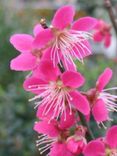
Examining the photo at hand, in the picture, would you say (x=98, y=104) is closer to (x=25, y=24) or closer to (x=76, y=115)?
(x=76, y=115)

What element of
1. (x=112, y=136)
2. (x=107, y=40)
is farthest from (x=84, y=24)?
(x=107, y=40)

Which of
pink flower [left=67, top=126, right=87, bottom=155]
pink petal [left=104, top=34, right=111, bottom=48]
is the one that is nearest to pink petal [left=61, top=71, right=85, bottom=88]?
pink flower [left=67, top=126, right=87, bottom=155]

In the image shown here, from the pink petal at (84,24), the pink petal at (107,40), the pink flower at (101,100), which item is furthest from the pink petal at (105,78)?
the pink petal at (107,40)

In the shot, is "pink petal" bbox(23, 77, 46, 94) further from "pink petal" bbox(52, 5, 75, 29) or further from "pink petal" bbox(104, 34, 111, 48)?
"pink petal" bbox(104, 34, 111, 48)

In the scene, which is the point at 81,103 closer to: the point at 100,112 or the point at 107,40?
the point at 100,112

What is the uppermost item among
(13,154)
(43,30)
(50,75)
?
(43,30)

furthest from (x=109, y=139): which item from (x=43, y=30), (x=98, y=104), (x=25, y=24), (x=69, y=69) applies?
(x=25, y=24)

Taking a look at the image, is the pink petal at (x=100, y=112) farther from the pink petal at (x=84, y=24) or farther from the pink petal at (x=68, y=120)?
the pink petal at (x=84, y=24)
